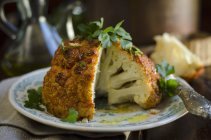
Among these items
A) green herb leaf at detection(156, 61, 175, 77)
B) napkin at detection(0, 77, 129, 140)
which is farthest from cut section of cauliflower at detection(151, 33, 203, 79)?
napkin at detection(0, 77, 129, 140)

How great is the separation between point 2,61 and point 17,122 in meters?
0.54

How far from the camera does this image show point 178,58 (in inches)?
49.8

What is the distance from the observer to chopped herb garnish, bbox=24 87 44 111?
3.09ft

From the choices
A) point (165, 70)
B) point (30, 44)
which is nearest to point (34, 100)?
point (165, 70)

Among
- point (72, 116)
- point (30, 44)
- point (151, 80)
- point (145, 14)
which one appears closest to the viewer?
point (72, 116)

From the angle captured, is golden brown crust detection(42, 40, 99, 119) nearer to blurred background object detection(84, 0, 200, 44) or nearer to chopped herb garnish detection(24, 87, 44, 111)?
chopped herb garnish detection(24, 87, 44, 111)

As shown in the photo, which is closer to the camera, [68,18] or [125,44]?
[125,44]

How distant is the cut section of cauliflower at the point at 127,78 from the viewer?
0.97m

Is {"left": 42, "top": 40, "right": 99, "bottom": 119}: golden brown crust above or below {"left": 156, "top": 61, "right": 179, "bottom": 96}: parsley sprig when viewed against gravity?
above

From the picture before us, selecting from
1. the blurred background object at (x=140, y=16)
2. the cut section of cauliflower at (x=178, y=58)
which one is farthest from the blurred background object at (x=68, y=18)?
the cut section of cauliflower at (x=178, y=58)

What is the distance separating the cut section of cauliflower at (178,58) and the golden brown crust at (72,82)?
367 mm

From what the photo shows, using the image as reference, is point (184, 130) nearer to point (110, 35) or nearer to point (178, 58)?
point (110, 35)

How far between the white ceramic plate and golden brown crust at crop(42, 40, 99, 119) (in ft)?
0.09

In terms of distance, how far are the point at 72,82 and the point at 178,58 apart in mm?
444
